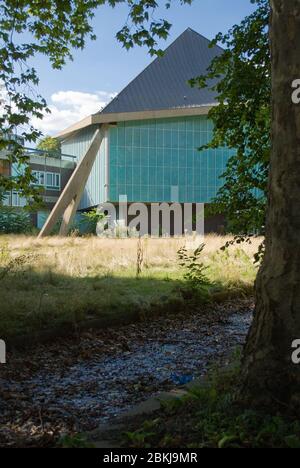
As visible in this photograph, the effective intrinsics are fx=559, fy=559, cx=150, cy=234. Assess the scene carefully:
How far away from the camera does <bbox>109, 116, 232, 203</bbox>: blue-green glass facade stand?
49.5 meters

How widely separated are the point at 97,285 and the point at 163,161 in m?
40.9

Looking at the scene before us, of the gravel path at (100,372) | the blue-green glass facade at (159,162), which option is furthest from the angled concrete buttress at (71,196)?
the gravel path at (100,372)

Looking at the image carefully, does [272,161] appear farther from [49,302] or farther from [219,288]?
[219,288]

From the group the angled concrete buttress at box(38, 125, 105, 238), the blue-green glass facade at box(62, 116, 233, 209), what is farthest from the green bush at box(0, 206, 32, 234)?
the blue-green glass facade at box(62, 116, 233, 209)

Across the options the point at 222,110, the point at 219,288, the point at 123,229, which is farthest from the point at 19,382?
the point at 123,229

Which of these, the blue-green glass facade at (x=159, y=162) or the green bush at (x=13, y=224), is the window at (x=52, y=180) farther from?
the green bush at (x=13, y=224)

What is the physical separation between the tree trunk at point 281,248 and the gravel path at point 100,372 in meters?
1.38

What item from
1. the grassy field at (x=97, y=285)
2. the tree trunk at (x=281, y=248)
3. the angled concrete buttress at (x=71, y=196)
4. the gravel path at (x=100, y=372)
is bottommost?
the gravel path at (x=100, y=372)

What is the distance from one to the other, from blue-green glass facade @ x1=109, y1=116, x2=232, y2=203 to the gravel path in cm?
4088

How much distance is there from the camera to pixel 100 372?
6.17 metres

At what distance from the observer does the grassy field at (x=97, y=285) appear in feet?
25.3

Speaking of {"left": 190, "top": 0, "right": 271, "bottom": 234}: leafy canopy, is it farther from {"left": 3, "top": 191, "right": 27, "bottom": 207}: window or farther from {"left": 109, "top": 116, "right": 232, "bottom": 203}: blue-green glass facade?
{"left": 109, "top": 116, "right": 232, "bottom": 203}: blue-green glass facade

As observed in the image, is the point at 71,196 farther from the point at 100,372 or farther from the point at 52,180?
the point at 100,372

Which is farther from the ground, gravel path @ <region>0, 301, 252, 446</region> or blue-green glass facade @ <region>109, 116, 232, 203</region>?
blue-green glass facade @ <region>109, 116, 232, 203</region>
